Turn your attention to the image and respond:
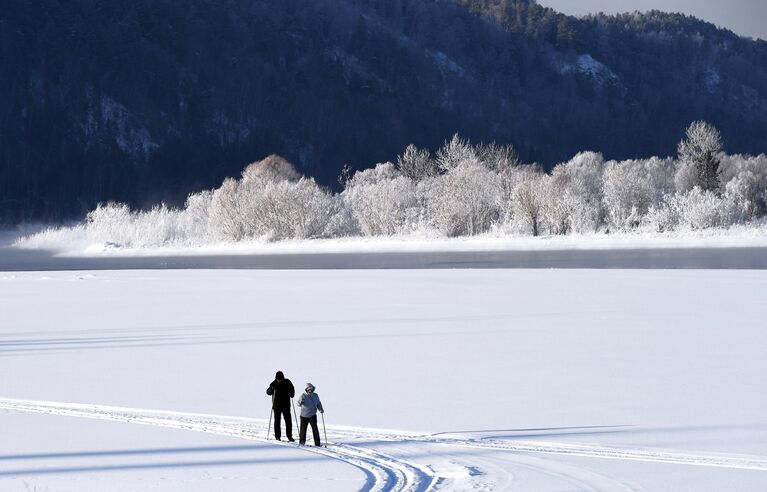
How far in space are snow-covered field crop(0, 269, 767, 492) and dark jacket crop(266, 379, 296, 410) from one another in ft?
1.37

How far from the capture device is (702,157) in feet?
258

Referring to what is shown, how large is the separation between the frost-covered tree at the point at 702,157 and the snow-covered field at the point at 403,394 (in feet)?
169

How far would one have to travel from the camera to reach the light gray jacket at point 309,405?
11086 mm

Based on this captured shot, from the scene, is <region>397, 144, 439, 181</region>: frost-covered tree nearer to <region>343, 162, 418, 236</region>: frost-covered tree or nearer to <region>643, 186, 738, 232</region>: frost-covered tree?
<region>343, 162, 418, 236</region>: frost-covered tree

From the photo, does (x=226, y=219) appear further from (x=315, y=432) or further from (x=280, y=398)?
(x=315, y=432)

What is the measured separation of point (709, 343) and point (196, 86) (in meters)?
187

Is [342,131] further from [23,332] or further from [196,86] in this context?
[23,332]

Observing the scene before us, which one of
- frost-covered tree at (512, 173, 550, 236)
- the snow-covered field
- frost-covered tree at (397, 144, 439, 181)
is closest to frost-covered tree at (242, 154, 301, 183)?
frost-covered tree at (397, 144, 439, 181)

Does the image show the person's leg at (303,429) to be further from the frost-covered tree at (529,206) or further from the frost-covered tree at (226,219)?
the frost-covered tree at (226,219)

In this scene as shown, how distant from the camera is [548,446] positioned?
10750mm

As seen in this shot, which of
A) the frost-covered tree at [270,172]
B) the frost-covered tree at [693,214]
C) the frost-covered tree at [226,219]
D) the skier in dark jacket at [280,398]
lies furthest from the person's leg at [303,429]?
the frost-covered tree at [270,172]

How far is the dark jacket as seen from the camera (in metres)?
11.6

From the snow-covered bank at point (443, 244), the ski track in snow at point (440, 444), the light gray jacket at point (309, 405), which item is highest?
the snow-covered bank at point (443, 244)

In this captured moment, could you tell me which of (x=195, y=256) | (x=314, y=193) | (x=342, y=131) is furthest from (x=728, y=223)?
(x=342, y=131)
